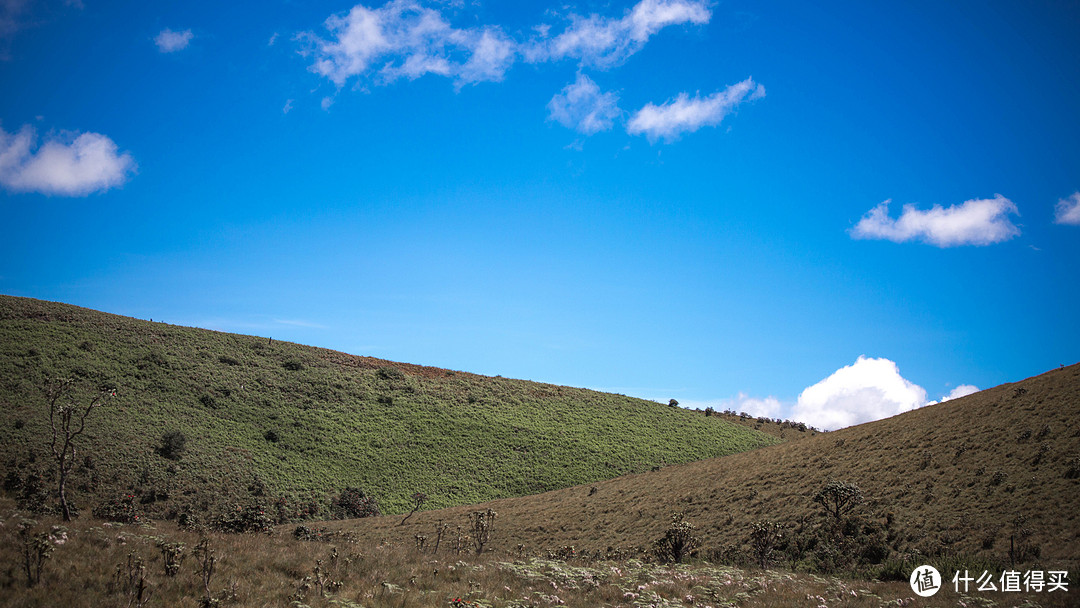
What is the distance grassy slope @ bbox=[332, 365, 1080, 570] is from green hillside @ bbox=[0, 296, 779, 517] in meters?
10.1

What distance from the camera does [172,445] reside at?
3922cm

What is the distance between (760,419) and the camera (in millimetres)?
88312

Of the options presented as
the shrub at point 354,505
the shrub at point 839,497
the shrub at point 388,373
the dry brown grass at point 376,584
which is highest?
the shrub at point 388,373

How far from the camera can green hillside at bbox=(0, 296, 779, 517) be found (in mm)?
36719

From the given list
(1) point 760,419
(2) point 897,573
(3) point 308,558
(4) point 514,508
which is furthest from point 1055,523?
(1) point 760,419

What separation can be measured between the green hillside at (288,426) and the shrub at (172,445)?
15.1 inches

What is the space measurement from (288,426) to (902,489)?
50080 mm

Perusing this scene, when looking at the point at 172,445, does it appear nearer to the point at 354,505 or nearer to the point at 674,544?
the point at 354,505

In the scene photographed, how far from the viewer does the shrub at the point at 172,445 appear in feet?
127

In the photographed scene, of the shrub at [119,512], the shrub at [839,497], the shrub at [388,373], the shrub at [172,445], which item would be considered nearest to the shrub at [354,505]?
the shrub at [172,445]

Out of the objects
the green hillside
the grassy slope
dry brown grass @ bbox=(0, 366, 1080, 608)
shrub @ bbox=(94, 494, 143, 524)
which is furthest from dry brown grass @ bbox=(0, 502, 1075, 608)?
the green hillside

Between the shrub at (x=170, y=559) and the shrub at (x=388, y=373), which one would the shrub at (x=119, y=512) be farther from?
the shrub at (x=388, y=373)

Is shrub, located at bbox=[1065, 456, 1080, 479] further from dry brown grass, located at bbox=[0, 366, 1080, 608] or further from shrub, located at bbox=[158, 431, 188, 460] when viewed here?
shrub, located at bbox=[158, 431, 188, 460]

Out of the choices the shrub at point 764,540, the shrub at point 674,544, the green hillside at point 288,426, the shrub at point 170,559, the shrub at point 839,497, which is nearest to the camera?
the shrub at point 170,559
